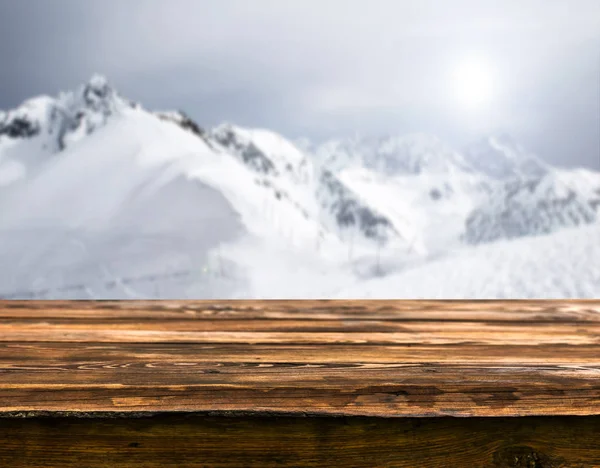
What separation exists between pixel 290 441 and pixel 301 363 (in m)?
0.16

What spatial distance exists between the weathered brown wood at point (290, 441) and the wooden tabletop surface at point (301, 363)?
3 cm

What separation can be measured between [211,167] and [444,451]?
25.2 ft

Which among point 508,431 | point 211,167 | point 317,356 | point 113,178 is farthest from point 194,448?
point 113,178

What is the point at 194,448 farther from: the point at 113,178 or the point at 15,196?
the point at 113,178

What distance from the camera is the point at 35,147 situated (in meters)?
16.8

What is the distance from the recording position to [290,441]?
0.67 meters

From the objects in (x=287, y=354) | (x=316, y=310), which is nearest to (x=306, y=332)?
(x=287, y=354)

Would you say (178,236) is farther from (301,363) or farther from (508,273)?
(301,363)

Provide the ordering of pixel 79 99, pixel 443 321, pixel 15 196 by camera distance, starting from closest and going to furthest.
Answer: pixel 443 321, pixel 15 196, pixel 79 99

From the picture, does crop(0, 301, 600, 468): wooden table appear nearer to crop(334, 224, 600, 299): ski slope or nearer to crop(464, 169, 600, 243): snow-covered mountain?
crop(334, 224, 600, 299): ski slope

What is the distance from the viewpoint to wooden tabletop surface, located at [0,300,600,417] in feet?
2.16

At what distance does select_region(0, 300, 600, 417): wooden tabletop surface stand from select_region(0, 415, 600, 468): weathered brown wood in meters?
0.03

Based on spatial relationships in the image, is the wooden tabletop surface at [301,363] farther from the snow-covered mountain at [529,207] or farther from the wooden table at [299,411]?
the snow-covered mountain at [529,207]

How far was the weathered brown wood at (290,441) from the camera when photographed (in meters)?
0.66
